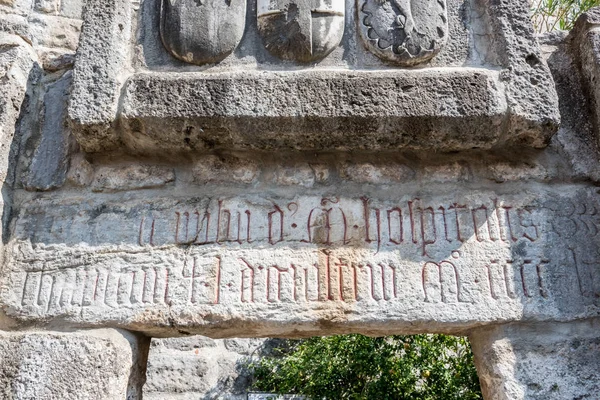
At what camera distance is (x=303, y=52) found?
6.96 ft

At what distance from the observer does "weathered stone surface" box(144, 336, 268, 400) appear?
12.3 ft

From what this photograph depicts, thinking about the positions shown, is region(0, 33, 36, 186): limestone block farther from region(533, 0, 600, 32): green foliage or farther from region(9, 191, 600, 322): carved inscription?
region(533, 0, 600, 32): green foliage

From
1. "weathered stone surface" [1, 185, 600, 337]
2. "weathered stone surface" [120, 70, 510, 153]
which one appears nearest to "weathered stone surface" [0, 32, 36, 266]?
"weathered stone surface" [1, 185, 600, 337]

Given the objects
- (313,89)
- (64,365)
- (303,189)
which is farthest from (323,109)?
(64,365)

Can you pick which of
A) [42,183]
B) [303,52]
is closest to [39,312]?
[42,183]

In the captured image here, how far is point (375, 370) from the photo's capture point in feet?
13.1

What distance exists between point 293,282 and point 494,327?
69cm

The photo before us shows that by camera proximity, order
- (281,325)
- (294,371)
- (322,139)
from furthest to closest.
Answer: (294,371) → (322,139) → (281,325)

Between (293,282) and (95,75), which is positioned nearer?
(293,282)

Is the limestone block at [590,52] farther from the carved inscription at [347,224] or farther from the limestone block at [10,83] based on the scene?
the limestone block at [10,83]

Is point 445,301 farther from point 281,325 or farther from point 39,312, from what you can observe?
point 39,312

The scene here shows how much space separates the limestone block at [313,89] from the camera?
1.98 metres

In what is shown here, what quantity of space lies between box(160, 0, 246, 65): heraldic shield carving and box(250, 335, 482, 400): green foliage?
2577 mm

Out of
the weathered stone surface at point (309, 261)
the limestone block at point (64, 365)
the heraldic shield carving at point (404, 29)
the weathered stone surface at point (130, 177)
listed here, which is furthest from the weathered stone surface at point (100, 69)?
the heraldic shield carving at point (404, 29)
